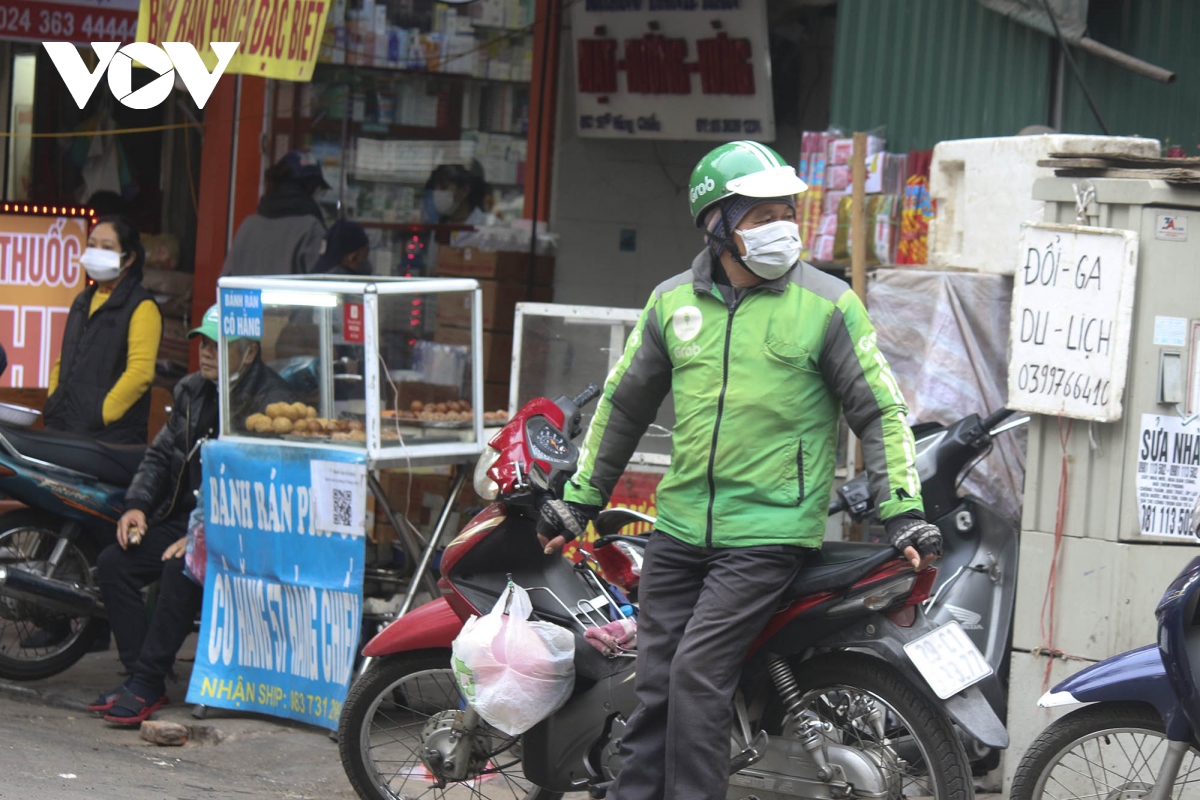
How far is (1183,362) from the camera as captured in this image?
4.70 metres

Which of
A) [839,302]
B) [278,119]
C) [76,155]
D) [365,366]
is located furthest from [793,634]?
[76,155]

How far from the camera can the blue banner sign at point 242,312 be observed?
6.06 metres

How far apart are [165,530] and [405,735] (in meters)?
2.01

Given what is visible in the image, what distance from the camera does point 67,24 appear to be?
30.0 ft

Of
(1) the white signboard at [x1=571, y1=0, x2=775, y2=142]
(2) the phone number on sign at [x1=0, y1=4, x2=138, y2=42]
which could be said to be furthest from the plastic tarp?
(2) the phone number on sign at [x1=0, y1=4, x2=138, y2=42]

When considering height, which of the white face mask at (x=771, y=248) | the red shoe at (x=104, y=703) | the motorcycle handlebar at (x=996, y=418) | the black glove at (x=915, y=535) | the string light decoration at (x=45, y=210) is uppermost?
Result: the string light decoration at (x=45, y=210)

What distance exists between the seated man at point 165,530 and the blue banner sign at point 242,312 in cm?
5

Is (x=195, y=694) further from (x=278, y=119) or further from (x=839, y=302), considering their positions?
(x=278, y=119)

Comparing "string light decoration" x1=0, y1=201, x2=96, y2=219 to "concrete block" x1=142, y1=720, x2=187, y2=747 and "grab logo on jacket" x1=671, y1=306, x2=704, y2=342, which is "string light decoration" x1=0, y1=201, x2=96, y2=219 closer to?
"concrete block" x1=142, y1=720, x2=187, y2=747

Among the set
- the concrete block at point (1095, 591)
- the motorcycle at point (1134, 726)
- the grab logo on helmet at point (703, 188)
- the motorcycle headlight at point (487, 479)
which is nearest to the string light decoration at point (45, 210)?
the motorcycle headlight at point (487, 479)

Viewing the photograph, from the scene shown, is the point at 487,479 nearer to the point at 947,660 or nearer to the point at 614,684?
the point at 614,684

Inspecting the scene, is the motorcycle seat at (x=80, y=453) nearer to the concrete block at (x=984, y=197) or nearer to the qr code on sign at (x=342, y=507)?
the qr code on sign at (x=342, y=507)

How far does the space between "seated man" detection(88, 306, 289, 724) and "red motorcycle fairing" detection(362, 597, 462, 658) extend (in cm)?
171

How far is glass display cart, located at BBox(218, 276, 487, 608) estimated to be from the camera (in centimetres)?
587
